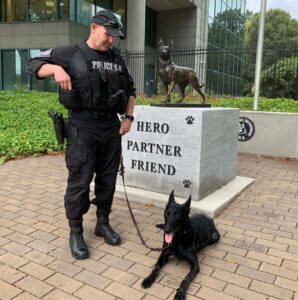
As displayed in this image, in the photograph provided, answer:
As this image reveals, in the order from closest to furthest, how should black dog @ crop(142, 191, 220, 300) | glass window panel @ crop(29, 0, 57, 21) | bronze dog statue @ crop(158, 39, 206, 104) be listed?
black dog @ crop(142, 191, 220, 300) < bronze dog statue @ crop(158, 39, 206, 104) < glass window panel @ crop(29, 0, 57, 21)

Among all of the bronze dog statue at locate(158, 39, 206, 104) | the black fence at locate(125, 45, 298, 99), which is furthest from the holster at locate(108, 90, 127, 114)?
the black fence at locate(125, 45, 298, 99)

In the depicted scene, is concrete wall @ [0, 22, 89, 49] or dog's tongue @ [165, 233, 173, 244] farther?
Result: concrete wall @ [0, 22, 89, 49]

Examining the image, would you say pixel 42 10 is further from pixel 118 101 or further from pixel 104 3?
pixel 118 101

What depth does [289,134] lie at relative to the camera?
8.20 metres

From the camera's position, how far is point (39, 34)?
19094 millimetres

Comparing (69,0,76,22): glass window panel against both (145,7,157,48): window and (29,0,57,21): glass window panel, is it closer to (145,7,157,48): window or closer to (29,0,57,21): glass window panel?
(29,0,57,21): glass window panel

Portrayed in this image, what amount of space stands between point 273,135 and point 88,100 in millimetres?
6126

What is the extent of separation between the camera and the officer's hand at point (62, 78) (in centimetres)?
301

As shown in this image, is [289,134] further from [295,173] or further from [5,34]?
[5,34]

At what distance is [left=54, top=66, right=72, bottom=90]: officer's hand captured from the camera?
3.01 m

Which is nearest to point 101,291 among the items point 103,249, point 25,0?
point 103,249

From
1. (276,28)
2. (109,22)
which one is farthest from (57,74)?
(276,28)

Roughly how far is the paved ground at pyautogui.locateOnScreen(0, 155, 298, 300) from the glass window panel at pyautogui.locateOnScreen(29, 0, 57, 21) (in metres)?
15.7

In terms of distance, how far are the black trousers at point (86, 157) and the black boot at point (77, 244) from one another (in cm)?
12
